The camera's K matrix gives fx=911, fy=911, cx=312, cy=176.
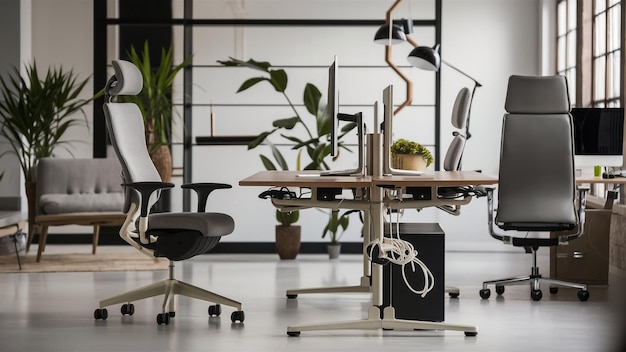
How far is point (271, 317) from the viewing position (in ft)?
15.1

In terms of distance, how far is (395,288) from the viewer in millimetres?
4266

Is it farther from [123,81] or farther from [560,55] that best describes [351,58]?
[123,81]

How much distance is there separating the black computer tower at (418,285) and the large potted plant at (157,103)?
375 cm

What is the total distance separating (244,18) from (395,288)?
14.2 ft

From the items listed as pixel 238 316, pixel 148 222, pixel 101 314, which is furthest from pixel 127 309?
pixel 238 316

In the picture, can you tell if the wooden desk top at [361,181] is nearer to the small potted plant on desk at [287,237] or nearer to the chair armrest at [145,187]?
the chair armrest at [145,187]

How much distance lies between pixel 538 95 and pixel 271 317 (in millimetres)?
1993

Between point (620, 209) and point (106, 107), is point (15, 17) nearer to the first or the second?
point (106, 107)

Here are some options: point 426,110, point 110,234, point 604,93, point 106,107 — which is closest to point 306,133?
point 426,110

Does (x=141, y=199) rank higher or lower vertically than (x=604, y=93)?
lower

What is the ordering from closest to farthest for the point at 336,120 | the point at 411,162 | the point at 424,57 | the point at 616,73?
the point at 336,120
the point at 411,162
the point at 424,57
the point at 616,73

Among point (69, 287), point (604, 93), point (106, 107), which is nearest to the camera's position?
point (106, 107)

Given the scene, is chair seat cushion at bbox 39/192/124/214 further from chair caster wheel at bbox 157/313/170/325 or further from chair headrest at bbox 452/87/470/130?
chair headrest at bbox 452/87/470/130

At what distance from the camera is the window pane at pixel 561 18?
8258 mm
